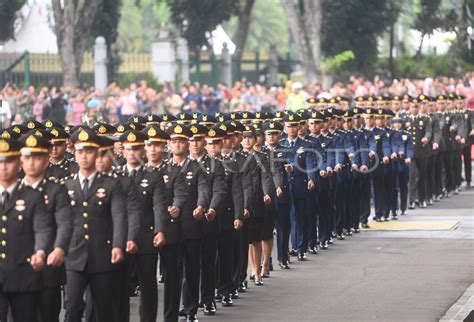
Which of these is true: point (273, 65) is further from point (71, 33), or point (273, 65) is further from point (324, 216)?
point (324, 216)

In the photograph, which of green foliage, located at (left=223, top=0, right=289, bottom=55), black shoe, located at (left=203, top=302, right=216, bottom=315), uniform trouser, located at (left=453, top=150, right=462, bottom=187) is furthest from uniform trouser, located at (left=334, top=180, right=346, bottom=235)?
green foliage, located at (left=223, top=0, right=289, bottom=55)

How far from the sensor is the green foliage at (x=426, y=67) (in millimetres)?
60059

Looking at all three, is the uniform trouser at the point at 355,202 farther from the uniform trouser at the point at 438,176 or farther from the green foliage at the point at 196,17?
the green foliage at the point at 196,17

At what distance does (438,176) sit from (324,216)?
8.93 m

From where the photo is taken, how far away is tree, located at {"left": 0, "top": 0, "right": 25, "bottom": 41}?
176 feet

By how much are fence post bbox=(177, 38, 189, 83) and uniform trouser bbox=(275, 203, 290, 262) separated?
40072 millimetres

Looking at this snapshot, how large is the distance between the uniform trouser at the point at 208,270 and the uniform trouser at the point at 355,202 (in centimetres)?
854

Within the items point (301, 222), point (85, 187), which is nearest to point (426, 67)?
point (301, 222)

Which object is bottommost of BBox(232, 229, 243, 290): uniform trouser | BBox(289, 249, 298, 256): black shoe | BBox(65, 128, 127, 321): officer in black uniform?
BBox(289, 249, 298, 256): black shoe

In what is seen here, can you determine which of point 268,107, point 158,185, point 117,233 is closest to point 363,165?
point 158,185

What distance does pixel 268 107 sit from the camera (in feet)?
153

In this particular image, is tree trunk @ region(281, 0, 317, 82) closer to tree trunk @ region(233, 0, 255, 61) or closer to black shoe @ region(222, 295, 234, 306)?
tree trunk @ region(233, 0, 255, 61)

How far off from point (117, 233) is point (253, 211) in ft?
19.2

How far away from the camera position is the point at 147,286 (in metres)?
13.9
